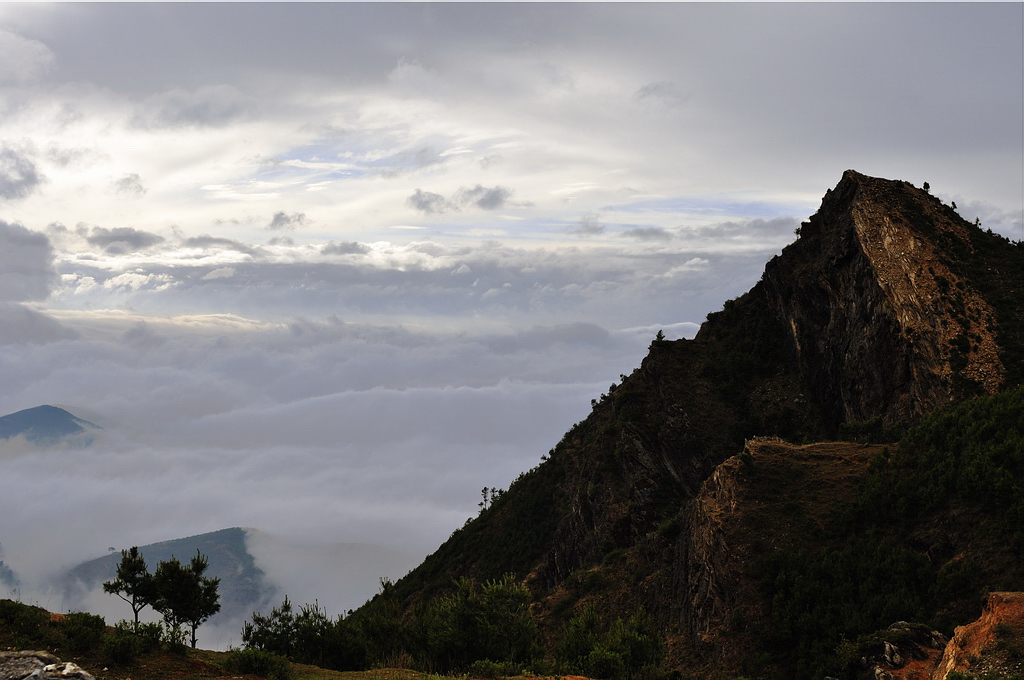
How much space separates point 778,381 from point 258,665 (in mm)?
64705

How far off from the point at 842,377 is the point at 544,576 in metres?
43.4

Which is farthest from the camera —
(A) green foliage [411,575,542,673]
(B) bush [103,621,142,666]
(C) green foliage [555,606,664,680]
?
(A) green foliage [411,575,542,673]

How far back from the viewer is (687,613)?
4828cm

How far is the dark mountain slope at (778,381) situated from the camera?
5691cm

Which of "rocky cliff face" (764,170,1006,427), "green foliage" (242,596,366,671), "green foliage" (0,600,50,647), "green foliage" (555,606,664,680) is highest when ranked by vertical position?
"rocky cliff face" (764,170,1006,427)

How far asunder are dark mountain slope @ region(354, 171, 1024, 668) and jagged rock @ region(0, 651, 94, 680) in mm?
34000

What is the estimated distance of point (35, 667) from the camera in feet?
78.1

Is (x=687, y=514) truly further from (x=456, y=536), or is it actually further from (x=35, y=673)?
(x=456, y=536)

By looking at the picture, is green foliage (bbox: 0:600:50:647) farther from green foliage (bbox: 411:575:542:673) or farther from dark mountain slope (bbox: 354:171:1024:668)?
dark mountain slope (bbox: 354:171:1024:668)

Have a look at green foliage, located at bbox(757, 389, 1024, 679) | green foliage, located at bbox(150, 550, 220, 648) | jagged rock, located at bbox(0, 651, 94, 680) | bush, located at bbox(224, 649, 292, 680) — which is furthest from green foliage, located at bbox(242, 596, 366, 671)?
green foliage, located at bbox(757, 389, 1024, 679)

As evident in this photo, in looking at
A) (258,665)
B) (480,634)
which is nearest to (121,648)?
(258,665)

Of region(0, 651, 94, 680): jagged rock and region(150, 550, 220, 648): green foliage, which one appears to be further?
region(150, 550, 220, 648): green foliage

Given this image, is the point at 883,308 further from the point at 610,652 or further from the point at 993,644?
the point at 610,652

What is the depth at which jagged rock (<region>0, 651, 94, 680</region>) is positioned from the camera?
2325 centimetres
